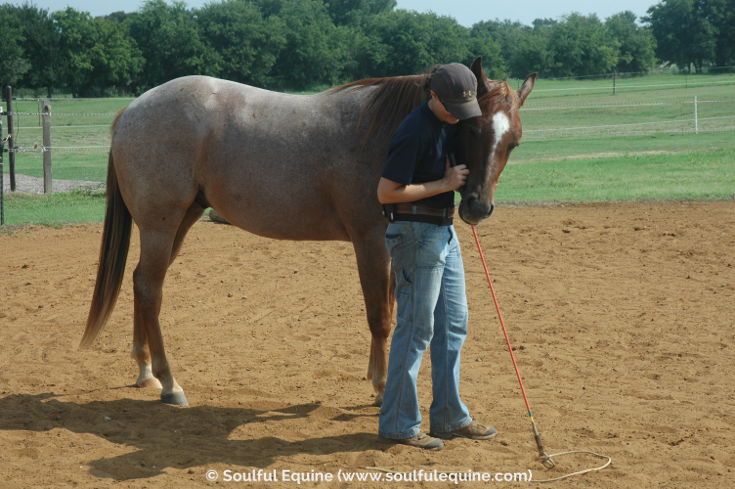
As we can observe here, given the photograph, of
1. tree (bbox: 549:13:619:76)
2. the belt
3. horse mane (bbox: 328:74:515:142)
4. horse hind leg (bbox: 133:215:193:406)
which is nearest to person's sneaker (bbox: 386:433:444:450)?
the belt

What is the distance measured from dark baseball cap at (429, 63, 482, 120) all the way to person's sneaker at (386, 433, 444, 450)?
1.81m

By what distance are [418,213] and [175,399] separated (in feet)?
7.45

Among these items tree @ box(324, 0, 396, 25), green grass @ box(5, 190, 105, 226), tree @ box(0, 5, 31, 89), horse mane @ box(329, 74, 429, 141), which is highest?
tree @ box(324, 0, 396, 25)

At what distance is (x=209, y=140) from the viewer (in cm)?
523

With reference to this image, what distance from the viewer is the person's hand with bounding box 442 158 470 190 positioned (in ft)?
13.1

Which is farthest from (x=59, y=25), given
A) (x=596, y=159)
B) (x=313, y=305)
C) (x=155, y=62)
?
(x=313, y=305)

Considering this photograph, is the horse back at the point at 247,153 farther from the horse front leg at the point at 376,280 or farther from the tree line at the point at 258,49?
the tree line at the point at 258,49

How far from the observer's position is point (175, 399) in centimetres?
523

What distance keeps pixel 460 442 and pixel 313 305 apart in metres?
3.36

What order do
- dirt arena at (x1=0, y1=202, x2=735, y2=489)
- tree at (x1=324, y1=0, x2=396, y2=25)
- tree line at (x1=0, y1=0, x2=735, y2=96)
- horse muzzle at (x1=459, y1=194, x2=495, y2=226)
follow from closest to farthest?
horse muzzle at (x1=459, y1=194, x2=495, y2=226)
dirt arena at (x1=0, y1=202, x2=735, y2=489)
tree line at (x1=0, y1=0, x2=735, y2=96)
tree at (x1=324, y1=0, x2=396, y2=25)

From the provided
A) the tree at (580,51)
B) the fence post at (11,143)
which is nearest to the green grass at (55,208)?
the fence post at (11,143)

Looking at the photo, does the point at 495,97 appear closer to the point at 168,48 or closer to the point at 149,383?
the point at 149,383

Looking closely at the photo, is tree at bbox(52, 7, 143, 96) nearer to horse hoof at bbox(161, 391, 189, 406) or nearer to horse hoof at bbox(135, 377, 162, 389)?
horse hoof at bbox(135, 377, 162, 389)

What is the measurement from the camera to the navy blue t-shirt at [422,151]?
3.98 metres
